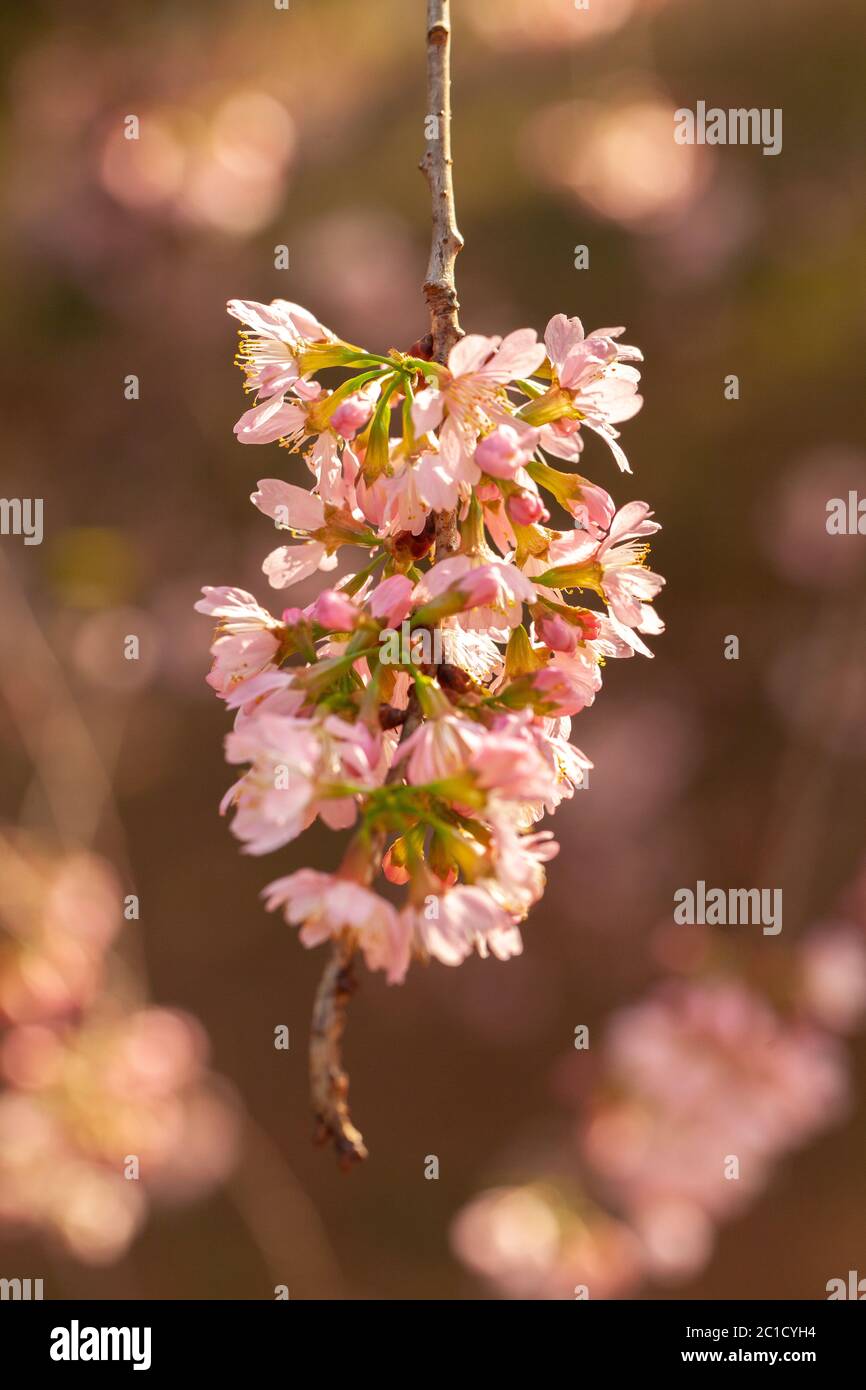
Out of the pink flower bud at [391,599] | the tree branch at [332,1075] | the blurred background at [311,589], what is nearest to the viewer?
the tree branch at [332,1075]

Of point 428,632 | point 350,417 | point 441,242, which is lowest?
point 428,632

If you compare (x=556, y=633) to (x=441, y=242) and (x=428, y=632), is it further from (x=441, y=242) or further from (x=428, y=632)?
(x=441, y=242)

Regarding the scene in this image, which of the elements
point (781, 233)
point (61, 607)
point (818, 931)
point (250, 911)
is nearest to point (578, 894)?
point (818, 931)

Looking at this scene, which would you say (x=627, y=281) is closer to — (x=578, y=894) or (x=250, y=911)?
(x=578, y=894)

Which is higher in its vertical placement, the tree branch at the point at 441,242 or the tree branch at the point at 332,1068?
the tree branch at the point at 441,242

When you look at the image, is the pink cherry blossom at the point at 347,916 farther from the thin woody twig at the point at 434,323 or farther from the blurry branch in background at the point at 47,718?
the blurry branch in background at the point at 47,718

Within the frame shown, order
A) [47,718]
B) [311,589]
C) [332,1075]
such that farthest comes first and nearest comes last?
[47,718] < [311,589] < [332,1075]

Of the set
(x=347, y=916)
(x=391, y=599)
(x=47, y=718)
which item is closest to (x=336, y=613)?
(x=391, y=599)

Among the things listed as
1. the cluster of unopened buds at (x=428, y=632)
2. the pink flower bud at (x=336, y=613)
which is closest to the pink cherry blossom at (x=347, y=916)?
the cluster of unopened buds at (x=428, y=632)
